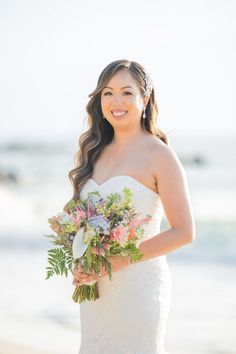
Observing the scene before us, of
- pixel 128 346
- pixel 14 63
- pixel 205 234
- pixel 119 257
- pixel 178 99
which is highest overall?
pixel 14 63

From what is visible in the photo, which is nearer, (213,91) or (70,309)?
(70,309)

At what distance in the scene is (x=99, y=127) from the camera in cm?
558

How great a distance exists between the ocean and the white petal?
3515 millimetres

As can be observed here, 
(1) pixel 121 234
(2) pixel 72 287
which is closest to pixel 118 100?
(1) pixel 121 234

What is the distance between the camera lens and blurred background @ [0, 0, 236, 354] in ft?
30.9

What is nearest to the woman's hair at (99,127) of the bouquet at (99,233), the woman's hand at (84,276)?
the bouquet at (99,233)

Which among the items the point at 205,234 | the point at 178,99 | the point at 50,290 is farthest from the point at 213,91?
the point at 50,290

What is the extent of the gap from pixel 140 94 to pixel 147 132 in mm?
221

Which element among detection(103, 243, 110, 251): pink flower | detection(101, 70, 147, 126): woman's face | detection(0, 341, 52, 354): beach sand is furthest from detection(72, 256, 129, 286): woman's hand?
detection(0, 341, 52, 354): beach sand

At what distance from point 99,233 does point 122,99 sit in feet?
2.66

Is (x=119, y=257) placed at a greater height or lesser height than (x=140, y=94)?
lesser

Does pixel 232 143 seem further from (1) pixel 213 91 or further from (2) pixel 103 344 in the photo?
(2) pixel 103 344

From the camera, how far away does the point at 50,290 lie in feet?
34.9

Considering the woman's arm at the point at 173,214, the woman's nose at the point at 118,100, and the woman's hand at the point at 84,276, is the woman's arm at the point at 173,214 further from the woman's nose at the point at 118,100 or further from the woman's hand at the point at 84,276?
the woman's nose at the point at 118,100
